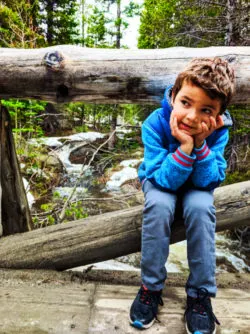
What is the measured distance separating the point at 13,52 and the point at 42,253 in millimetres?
1351

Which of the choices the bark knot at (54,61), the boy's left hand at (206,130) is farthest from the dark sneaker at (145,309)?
the bark knot at (54,61)

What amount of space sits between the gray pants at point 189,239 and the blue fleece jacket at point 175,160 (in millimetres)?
88

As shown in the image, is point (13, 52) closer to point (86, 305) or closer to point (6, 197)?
point (6, 197)

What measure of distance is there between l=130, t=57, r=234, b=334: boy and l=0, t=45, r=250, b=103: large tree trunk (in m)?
0.30

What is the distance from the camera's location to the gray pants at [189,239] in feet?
5.15

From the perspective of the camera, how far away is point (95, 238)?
2062mm

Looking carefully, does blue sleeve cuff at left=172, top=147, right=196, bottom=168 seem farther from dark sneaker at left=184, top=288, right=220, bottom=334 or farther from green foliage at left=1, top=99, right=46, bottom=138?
green foliage at left=1, top=99, right=46, bottom=138

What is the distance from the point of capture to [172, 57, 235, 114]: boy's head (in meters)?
1.45

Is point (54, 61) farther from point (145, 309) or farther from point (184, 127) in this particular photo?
point (145, 309)

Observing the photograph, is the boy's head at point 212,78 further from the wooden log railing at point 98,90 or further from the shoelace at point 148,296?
the shoelace at point 148,296

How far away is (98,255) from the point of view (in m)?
2.09

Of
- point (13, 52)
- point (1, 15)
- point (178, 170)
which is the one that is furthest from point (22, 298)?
point (1, 15)

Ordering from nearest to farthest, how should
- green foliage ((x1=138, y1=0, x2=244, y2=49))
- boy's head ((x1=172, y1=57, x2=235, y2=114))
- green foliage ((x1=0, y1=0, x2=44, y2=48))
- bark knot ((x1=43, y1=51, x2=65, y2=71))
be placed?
boy's head ((x1=172, y1=57, x2=235, y2=114))
bark knot ((x1=43, y1=51, x2=65, y2=71))
green foliage ((x1=138, y1=0, x2=244, y2=49))
green foliage ((x1=0, y1=0, x2=44, y2=48))

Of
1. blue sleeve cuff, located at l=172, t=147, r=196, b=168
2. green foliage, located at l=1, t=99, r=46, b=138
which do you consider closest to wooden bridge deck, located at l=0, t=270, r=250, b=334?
blue sleeve cuff, located at l=172, t=147, r=196, b=168
